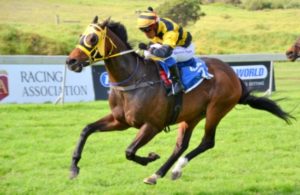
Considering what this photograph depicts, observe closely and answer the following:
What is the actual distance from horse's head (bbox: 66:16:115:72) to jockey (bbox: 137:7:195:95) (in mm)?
491

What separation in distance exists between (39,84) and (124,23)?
107 ft

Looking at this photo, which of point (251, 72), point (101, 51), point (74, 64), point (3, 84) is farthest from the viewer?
point (251, 72)

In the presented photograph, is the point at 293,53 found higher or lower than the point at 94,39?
lower

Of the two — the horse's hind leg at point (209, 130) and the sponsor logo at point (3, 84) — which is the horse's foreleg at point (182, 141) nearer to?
the horse's hind leg at point (209, 130)

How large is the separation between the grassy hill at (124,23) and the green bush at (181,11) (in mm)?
1138

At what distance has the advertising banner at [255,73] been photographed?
17.8 m

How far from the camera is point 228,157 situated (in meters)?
9.21

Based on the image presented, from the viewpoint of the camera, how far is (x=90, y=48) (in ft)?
20.7

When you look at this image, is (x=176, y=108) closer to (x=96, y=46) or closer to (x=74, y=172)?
(x=96, y=46)

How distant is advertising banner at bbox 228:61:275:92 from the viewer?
58.4 feet

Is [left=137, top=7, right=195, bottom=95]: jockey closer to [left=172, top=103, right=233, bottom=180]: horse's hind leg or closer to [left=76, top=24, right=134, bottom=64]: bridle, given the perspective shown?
[left=76, top=24, right=134, bottom=64]: bridle

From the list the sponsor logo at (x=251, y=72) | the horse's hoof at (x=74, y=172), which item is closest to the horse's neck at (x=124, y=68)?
the horse's hoof at (x=74, y=172)

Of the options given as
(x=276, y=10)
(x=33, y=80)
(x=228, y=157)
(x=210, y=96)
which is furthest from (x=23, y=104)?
(x=276, y=10)

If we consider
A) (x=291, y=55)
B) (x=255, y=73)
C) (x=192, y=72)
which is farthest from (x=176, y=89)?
(x=255, y=73)
